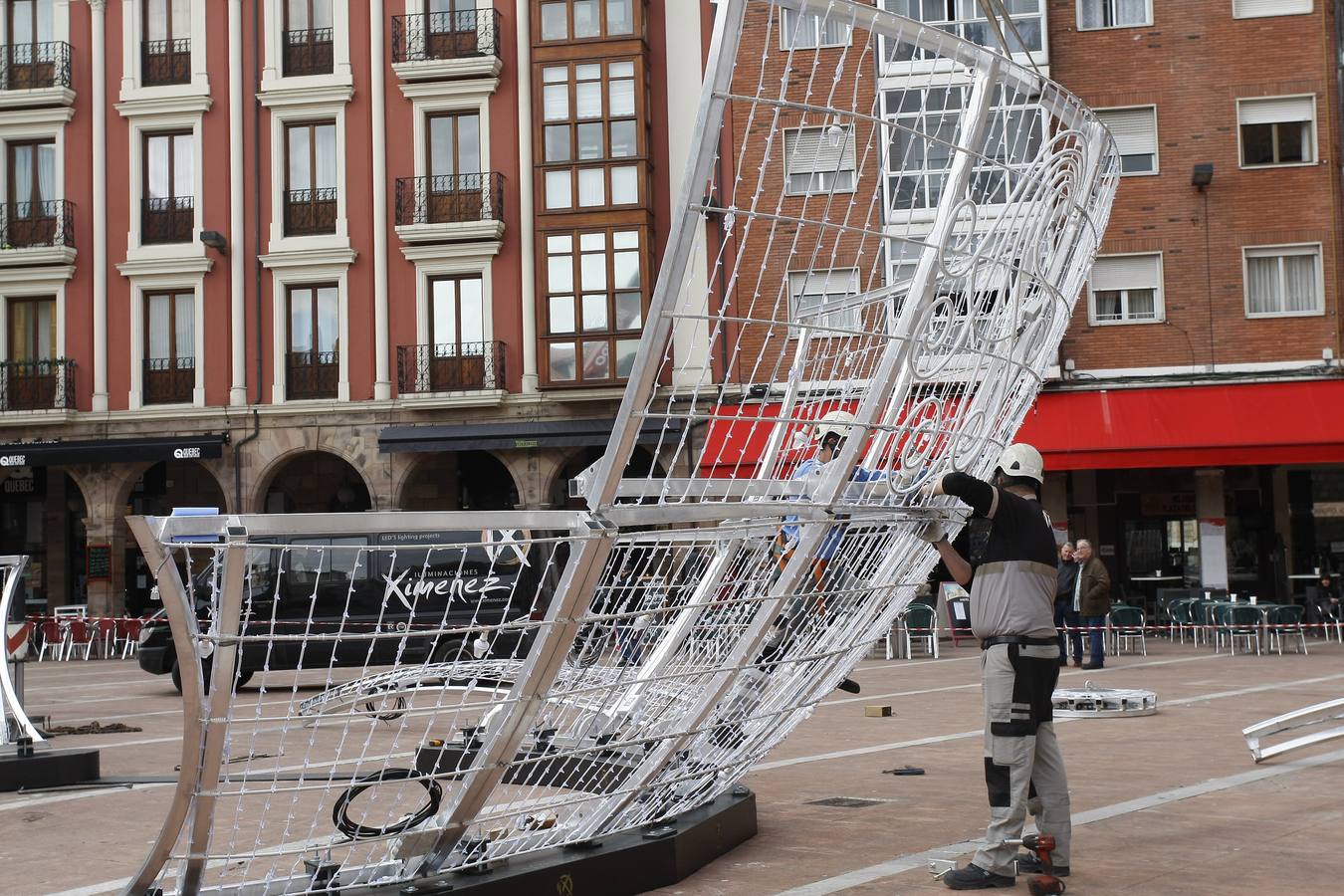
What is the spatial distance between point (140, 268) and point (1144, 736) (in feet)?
82.6

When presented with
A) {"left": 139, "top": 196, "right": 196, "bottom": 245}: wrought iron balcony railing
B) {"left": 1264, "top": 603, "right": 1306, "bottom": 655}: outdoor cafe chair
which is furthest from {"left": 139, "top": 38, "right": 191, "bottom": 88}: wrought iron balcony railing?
{"left": 1264, "top": 603, "right": 1306, "bottom": 655}: outdoor cafe chair

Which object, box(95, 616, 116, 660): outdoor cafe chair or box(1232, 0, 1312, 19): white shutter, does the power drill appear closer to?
box(95, 616, 116, 660): outdoor cafe chair

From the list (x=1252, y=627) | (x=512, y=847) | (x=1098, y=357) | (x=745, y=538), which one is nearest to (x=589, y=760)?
(x=512, y=847)

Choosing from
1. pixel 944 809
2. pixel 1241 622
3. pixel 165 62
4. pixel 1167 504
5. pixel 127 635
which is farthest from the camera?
pixel 165 62

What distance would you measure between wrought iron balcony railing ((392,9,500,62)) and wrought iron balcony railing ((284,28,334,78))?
5.33ft

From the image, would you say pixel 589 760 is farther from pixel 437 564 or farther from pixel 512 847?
pixel 437 564

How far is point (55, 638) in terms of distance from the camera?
90.0 ft

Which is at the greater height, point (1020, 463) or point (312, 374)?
point (312, 374)

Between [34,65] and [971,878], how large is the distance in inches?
1227

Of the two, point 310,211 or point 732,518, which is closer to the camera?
point 732,518

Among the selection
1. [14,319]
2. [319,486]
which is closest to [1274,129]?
[319,486]

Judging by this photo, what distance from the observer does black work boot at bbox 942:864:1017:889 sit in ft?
19.9

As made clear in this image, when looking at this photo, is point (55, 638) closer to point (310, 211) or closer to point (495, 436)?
point (495, 436)

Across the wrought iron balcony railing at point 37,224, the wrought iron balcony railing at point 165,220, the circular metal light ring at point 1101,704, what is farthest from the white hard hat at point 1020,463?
the wrought iron balcony railing at point 37,224
